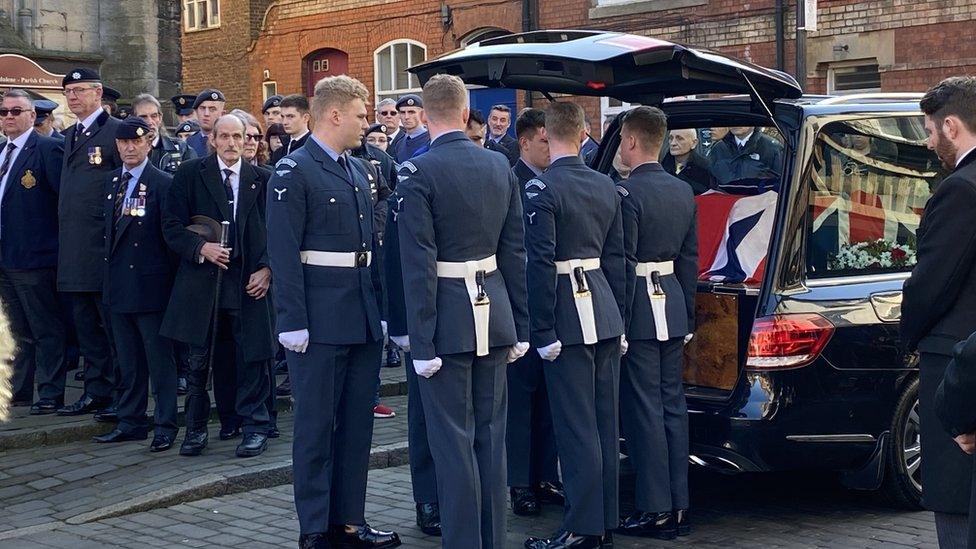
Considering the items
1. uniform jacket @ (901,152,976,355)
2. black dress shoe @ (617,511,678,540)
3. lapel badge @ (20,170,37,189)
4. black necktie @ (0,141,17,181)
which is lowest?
black dress shoe @ (617,511,678,540)

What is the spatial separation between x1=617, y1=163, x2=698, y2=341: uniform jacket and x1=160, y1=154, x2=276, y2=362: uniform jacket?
8.08ft

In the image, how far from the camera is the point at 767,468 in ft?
20.9

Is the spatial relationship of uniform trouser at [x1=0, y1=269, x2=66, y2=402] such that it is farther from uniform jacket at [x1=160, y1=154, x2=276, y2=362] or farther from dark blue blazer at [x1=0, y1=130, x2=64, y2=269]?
uniform jacket at [x1=160, y1=154, x2=276, y2=362]

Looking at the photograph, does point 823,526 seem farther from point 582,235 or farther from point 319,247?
point 319,247

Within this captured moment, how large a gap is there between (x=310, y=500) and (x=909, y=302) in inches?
112

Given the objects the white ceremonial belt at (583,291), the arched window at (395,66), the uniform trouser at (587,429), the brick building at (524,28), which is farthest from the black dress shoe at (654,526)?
the arched window at (395,66)

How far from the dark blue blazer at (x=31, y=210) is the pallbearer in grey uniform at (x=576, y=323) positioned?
418 cm

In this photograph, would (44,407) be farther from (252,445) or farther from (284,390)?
(252,445)

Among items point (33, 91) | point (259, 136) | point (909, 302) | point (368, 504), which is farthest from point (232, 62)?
point (909, 302)

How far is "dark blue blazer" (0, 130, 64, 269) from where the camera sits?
9.10 meters

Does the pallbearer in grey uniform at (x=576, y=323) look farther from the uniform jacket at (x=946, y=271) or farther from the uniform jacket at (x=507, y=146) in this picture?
the uniform jacket at (x=507, y=146)

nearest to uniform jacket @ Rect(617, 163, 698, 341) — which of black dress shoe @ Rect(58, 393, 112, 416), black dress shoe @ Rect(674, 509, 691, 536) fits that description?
black dress shoe @ Rect(674, 509, 691, 536)

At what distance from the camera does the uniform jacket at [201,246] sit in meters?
7.89

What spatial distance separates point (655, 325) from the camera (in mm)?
6633
